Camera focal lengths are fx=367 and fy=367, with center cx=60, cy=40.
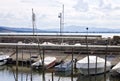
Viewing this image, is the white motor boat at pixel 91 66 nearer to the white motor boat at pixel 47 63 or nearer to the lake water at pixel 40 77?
the lake water at pixel 40 77

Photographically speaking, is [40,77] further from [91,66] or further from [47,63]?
[91,66]

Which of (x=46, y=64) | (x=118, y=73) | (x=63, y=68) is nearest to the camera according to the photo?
(x=118, y=73)

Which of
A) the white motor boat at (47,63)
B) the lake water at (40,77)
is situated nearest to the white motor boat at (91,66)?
the lake water at (40,77)

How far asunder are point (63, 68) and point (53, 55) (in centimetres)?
1014

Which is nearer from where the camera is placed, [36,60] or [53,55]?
[36,60]

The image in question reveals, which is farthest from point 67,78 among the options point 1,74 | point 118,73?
point 1,74

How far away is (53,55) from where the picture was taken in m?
50.8

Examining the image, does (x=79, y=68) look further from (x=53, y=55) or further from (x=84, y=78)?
(x=53, y=55)

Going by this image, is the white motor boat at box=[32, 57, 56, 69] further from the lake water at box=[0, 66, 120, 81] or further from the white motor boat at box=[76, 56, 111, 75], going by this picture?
the white motor boat at box=[76, 56, 111, 75]

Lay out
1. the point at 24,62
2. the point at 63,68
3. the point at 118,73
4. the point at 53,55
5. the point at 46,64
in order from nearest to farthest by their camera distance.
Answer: the point at 118,73 < the point at 63,68 < the point at 46,64 < the point at 24,62 < the point at 53,55

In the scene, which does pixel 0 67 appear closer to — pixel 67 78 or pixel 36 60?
pixel 36 60

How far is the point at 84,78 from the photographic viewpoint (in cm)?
3900

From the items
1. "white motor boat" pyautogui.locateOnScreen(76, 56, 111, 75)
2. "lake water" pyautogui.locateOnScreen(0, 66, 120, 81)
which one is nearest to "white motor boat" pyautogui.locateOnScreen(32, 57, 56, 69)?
"lake water" pyautogui.locateOnScreen(0, 66, 120, 81)

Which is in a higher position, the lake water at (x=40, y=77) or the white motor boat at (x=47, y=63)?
the white motor boat at (x=47, y=63)
